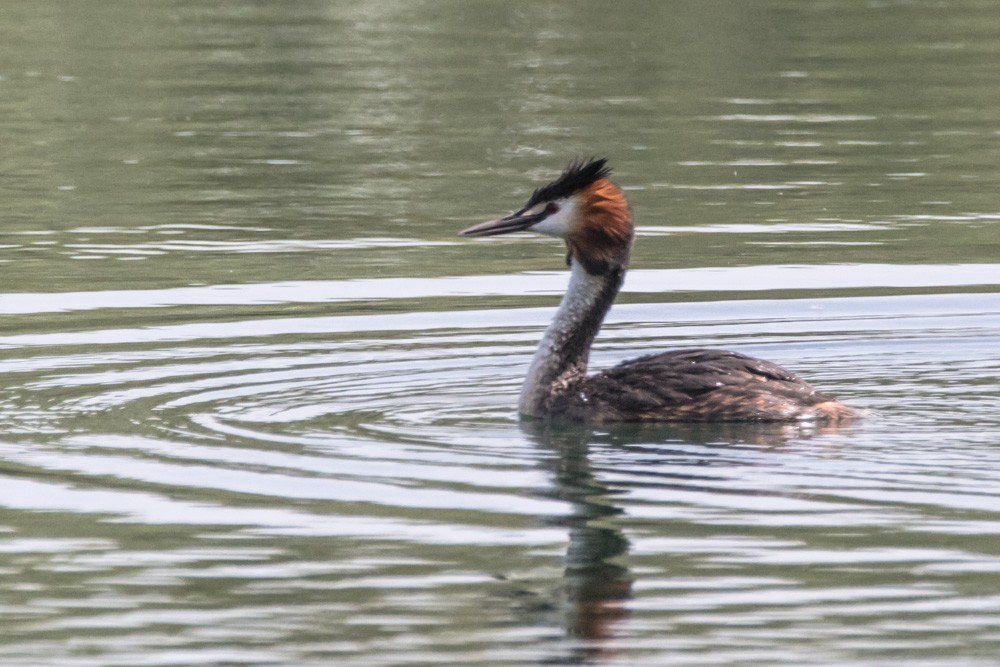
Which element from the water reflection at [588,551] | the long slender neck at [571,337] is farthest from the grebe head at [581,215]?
the water reflection at [588,551]

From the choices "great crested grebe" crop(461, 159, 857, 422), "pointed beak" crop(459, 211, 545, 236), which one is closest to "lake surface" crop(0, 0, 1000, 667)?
"great crested grebe" crop(461, 159, 857, 422)

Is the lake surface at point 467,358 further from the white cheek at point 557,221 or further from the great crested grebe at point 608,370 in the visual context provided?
the white cheek at point 557,221

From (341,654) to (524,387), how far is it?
161 inches

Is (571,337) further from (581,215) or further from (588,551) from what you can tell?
(588,551)

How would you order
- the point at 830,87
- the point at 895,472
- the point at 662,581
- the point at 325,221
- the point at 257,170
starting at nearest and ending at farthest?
the point at 662,581
the point at 895,472
the point at 325,221
the point at 257,170
the point at 830,87

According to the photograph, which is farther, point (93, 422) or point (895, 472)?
point (93, 422)

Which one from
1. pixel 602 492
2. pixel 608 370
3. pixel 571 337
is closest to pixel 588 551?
pixel 602 492

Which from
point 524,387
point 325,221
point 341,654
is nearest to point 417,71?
point 325,221

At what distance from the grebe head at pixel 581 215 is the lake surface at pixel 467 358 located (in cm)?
95

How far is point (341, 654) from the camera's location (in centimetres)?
698

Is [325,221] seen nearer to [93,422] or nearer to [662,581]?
[93,422]

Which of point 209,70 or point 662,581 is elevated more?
point 209,70

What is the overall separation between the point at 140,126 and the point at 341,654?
16.1 metres

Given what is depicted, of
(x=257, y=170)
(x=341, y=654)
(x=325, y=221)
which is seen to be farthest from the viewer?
(x=257, y=170)
